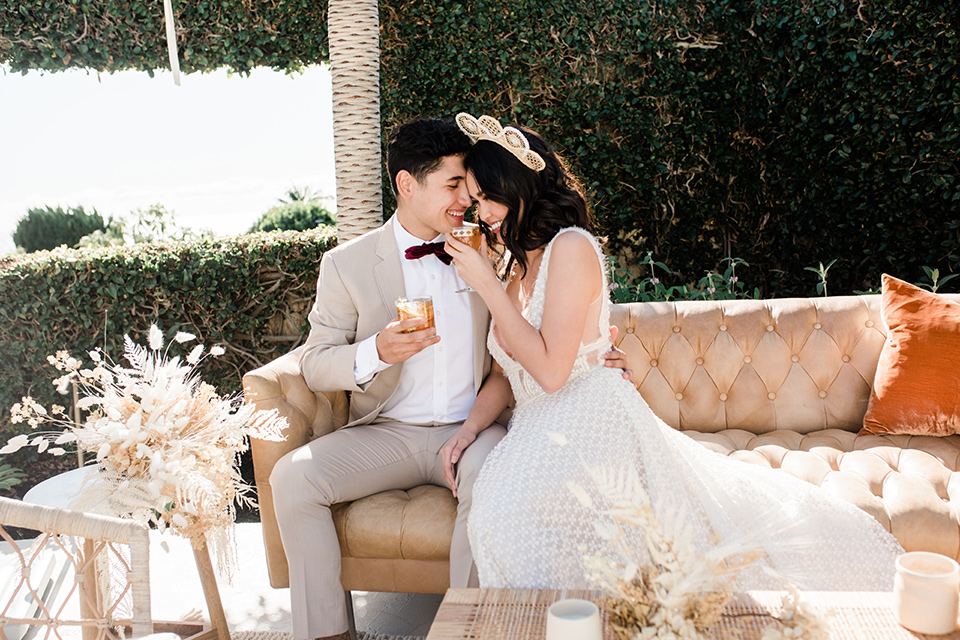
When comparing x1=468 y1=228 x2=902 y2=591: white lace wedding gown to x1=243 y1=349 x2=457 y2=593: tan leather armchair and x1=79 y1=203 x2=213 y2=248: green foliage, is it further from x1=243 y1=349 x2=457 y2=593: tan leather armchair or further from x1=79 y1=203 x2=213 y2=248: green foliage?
x1=79 y1=203 x2=213 y2=248: green foliage

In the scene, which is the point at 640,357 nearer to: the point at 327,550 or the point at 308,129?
the point at 327,550

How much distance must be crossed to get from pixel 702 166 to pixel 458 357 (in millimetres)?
3218

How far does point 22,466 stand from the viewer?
4.91 meters

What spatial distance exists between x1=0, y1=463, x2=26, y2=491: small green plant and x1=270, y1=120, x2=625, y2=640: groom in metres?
3.02

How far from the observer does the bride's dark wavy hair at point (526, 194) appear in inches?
94.3

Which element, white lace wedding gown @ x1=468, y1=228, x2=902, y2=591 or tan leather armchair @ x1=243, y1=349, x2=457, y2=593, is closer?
white lace wedding gown @ x1=468, y1=228, x2=902, y2=591

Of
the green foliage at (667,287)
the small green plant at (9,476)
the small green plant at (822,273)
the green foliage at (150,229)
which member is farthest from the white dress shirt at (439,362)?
the green foliage at (150,229)

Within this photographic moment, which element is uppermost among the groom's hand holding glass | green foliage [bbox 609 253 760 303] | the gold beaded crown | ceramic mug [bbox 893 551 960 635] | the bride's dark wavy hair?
the gold beaded crown

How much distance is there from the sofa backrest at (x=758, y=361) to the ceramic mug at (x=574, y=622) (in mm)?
1938

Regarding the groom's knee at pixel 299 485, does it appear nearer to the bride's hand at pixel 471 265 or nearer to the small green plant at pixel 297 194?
the bride's hand at pixel 471 265

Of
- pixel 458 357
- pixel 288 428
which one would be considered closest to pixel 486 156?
pixel 458 357

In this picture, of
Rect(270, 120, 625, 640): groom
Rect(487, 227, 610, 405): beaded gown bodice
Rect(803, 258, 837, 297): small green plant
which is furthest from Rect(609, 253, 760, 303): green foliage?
Rect(487, 227, 610, 405): beaded gown bodice

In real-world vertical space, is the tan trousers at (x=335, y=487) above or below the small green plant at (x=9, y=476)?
above

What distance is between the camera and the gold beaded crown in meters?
2.35
